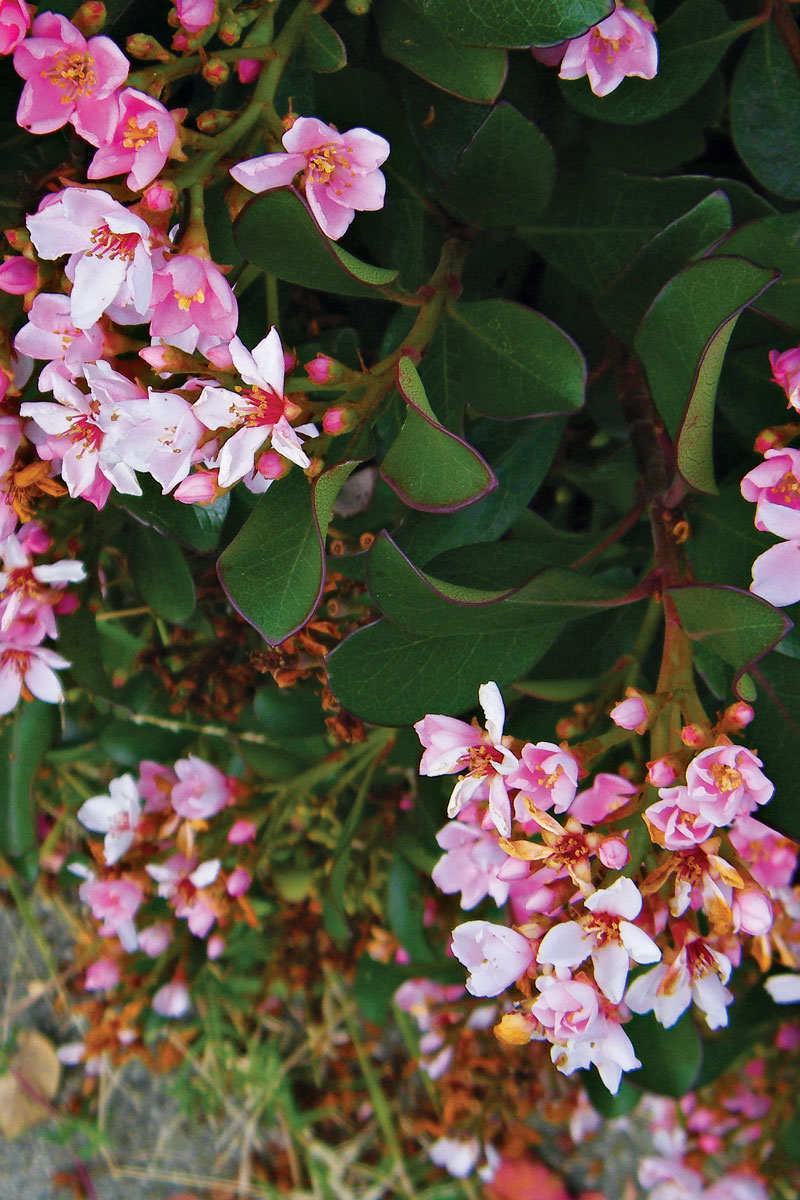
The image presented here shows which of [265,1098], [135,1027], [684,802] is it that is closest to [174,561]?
[684,802]

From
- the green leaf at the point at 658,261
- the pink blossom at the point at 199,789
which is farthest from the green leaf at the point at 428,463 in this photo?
the pink blossom at the point at 199,789

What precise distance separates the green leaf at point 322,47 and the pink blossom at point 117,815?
57 centimetres

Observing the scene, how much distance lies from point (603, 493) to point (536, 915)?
1.29 ft

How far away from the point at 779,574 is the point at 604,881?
0.71 feet

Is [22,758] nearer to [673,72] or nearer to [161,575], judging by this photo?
[161,575]

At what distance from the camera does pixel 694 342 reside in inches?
A: 24.4

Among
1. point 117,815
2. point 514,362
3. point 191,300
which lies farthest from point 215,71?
point 117,815

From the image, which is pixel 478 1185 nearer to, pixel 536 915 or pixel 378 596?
pixel 536 915

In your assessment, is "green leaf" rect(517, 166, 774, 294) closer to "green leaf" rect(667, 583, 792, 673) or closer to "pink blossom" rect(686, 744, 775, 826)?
"green leaf" rect(667, 583, 792, 673)

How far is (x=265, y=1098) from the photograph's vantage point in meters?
1.61

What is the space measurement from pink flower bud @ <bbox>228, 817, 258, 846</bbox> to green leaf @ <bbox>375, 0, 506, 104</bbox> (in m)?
0.60

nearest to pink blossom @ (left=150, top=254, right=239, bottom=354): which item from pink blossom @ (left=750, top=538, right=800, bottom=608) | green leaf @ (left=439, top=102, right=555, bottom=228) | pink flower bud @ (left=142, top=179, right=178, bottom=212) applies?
pink flower bud @ (left=142, top=179, right=178, bottom=212)

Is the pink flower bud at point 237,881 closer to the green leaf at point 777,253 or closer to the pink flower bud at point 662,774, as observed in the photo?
the pink flower bud at point 662,774

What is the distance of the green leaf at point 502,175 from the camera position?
0.67 metres
